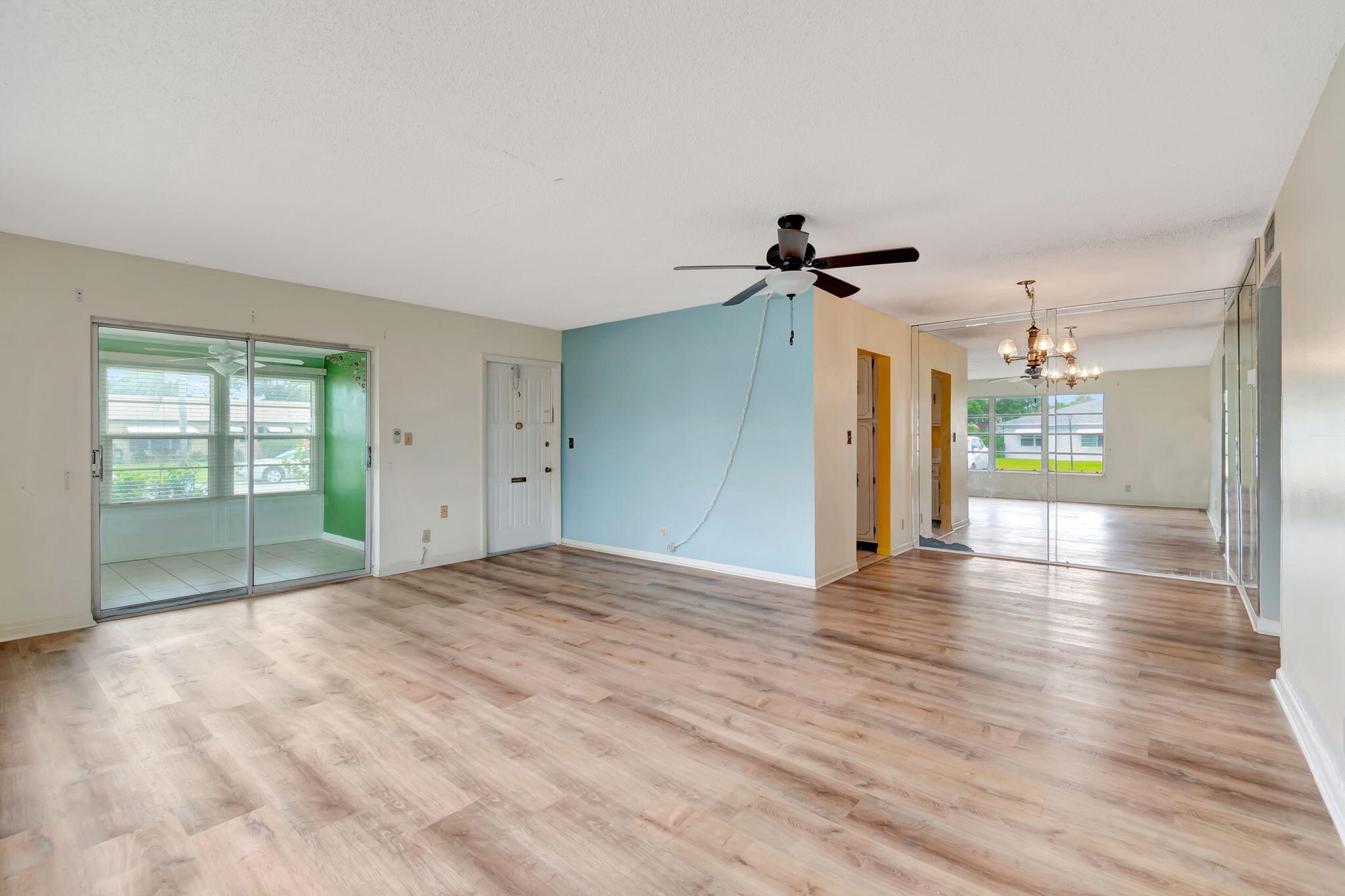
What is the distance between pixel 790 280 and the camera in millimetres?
3561

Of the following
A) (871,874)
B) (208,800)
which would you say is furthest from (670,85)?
(208,800)

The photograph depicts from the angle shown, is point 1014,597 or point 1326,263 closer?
point 1326,263

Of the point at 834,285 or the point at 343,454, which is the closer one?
the point at 834,285

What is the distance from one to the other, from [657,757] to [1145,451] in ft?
21.8

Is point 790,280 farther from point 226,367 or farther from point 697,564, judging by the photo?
point 226,367

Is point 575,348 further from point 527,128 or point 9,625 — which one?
point 9,625

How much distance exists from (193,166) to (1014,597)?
585 cm

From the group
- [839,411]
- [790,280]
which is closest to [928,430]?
[839,411]

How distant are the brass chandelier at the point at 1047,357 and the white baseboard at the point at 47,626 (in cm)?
778

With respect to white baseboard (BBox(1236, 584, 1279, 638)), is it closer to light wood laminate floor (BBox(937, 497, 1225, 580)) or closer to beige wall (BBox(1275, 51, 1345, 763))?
beige wall (BBox(1275, 51, 1345, 763))

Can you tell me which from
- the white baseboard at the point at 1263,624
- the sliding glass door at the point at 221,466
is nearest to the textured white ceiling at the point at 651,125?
A: the sliding glass door at the point at 221,466

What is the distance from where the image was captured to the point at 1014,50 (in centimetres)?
200

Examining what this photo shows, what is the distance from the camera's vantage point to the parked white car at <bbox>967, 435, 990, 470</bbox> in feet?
21.7

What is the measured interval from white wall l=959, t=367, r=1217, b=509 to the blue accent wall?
279cm
